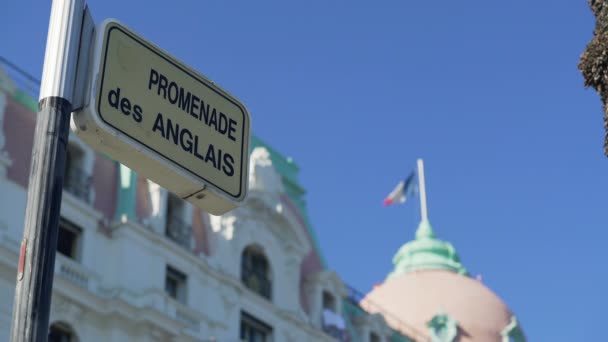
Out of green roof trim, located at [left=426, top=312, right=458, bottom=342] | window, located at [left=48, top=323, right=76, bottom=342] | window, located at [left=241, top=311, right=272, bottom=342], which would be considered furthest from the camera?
green roof trim, located at [left=426, top=312, right=458, bottom=342]

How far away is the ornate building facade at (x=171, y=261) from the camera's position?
2339 centimetres

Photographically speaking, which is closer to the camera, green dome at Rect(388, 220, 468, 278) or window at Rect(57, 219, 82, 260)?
window at Rect(57, 219, 82, 260)

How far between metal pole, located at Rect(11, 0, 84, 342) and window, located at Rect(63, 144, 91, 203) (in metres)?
→ 19.7

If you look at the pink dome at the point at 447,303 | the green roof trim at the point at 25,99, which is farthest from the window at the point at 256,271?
the green roof trim at the point at 25,99

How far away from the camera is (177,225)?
27109 millimetres

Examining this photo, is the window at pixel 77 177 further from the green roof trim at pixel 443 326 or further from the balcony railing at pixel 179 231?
the green roof trim at pixel 443 326

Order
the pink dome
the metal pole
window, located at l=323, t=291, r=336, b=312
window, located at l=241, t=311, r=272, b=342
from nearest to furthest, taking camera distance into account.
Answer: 1. the metal pole
2. window, located at l=241, t=311, r=272, b=342
3. window, located at l=323, t=291, r=336, b=312
4. the pink dome

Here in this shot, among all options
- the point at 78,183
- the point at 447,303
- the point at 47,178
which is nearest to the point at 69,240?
the point at 78,183

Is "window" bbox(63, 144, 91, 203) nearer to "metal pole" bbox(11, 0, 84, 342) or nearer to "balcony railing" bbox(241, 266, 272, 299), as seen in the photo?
"balcony railing" bbox(241, 266, 272, 299)

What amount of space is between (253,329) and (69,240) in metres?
6.34

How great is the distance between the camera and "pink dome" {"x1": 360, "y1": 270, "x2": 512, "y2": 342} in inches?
1419

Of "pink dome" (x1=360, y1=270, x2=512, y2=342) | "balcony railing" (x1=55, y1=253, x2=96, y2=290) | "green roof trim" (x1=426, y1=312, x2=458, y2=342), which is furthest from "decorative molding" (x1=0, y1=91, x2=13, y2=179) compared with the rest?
"green roof trim" (x1=426, y1=312, x2=458, y2=342)

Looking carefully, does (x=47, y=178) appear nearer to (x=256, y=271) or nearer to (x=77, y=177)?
(x=77, y=177)

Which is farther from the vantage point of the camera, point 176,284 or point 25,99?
point 176,284
